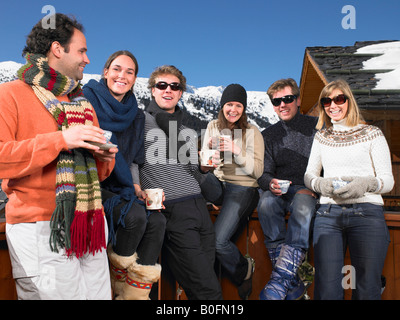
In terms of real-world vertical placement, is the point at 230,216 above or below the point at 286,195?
below

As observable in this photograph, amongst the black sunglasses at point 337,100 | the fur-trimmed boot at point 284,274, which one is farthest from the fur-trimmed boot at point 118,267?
the black sunglasses at point 337,100

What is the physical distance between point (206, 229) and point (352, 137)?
1.55 metres

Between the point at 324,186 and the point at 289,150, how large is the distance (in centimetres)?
80

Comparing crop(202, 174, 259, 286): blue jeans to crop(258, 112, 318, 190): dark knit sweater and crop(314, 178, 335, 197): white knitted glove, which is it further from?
crop(314, 178, 335, 197): white knitted glove

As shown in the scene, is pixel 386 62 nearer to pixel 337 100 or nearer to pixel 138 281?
pixel 337 100

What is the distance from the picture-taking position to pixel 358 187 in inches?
118

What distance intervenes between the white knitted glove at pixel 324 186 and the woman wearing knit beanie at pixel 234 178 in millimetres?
699

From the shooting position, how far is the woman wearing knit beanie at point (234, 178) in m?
Answer: 3.63

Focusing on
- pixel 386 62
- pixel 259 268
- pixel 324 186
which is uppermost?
pixel 386 62

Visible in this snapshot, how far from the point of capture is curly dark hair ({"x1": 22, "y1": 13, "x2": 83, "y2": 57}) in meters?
2.36

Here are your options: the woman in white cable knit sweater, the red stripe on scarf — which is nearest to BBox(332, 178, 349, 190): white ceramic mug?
the woman in white cable knit sweater

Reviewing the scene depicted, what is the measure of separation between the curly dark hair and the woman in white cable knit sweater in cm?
→ 227

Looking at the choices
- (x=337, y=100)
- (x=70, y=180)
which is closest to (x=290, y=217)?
(x=337, y=100)
